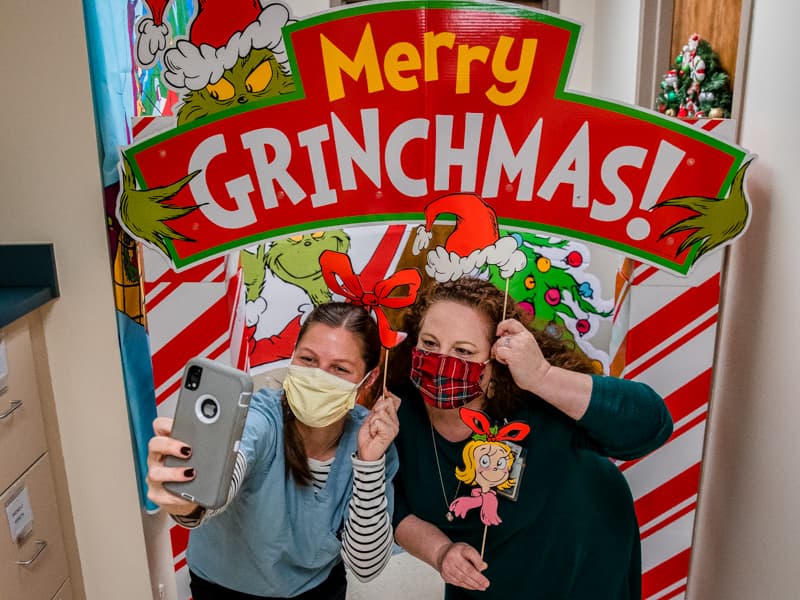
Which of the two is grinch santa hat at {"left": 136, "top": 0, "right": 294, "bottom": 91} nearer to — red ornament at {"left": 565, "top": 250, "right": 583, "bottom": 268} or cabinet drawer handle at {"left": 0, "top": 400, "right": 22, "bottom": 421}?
red ornament at {"left": 565, "top": 250, "right": 583, "bottom": 268}

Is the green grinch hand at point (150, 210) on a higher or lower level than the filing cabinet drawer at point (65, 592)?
higher

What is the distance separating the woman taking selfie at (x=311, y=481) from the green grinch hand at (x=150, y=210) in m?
0.28

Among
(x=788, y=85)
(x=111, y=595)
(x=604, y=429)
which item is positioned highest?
(x=788, y=85)

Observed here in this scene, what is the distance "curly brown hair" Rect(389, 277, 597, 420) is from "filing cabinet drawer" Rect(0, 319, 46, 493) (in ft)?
2.38

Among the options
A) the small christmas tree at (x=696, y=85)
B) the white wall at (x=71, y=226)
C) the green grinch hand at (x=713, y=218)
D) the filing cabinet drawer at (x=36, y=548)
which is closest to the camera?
the green grinch hand at (x=713, y=218)

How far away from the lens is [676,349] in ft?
3.97

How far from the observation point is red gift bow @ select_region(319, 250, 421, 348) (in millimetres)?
1140

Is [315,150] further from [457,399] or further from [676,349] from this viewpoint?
[676,349]

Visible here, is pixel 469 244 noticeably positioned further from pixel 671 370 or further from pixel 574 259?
pixel 671 370

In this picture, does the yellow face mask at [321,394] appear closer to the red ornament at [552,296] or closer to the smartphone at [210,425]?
the smartphone at [210,425]

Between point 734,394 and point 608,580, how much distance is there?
0.41 m

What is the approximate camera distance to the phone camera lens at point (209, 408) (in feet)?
3.29

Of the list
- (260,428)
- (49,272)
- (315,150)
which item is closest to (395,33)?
(315,150)

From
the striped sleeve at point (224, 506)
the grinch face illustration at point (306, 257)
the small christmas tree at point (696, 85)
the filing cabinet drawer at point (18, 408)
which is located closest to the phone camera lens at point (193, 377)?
the striped sleeve at point (224, 506)
